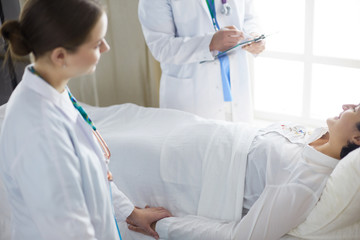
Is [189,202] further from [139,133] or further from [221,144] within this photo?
[139,133]

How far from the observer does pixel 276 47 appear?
324 cm

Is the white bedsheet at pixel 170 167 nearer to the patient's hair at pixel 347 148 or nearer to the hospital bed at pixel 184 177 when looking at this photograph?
the hospital bed at pixel 184 177

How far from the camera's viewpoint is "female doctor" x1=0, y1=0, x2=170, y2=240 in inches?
44.1

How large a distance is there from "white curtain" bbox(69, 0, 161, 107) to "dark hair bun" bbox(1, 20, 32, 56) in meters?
1.95

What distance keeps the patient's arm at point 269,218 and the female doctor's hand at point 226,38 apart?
2.60ft

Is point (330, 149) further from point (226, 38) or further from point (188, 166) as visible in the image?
point (226, 38)

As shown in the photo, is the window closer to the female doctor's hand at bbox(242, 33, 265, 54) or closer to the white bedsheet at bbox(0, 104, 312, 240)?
the female doctor's hand at bbox(242, 33, 265, 54)

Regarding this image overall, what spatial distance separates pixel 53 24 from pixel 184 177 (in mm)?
1062

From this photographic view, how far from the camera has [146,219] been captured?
1.91m

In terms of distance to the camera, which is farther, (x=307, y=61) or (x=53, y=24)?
(x=307, y=61)

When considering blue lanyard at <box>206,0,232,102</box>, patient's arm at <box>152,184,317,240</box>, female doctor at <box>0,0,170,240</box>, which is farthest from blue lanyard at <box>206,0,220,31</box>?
female doctor at <box>0,0,170,240</box>

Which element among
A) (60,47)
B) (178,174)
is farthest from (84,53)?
(178,174)

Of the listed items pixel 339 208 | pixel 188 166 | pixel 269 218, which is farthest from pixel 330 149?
pixel 188 166

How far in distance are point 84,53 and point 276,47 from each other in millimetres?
A: 2268
